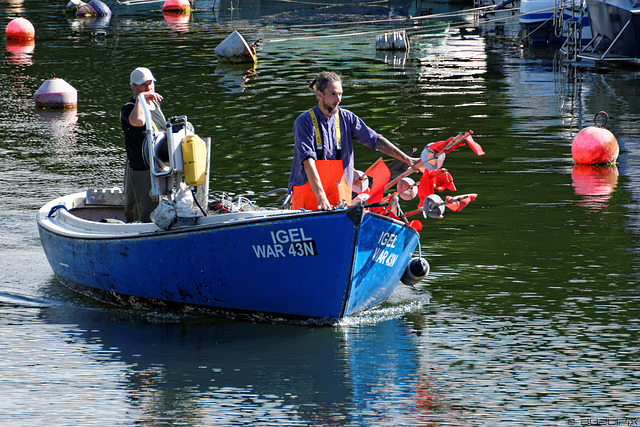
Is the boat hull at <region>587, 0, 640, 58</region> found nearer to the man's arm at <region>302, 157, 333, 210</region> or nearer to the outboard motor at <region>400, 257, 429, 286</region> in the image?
the outboard motor at <region>400, 257, 429, 286</region>

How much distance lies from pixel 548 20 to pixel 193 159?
2433cm

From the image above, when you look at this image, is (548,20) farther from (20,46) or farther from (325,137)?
(325,137)

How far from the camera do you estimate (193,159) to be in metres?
8.23

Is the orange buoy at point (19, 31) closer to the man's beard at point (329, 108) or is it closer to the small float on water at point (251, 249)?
the small float on water at point (251, 249)

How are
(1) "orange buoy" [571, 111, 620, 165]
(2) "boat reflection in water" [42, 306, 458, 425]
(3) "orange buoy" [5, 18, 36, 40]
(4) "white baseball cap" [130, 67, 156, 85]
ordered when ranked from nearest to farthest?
(2) "boat reflection in water" [42, 306, 458, 425] < (4) "white baseball cap" [130, 67, 156, 85] < (1) "orange buoy" [571, 111, 620, 165] < (3) "orange buoy" [5, 18, 36, 40]

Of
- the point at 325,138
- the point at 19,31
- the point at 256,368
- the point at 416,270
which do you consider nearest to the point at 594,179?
the point at 416,270

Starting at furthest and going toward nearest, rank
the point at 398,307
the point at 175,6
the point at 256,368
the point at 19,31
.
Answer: the point at 175,6 → the point at 19,31 → the point at 398,307 → the point at 256,368

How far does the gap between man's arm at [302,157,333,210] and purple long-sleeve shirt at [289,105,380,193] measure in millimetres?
90

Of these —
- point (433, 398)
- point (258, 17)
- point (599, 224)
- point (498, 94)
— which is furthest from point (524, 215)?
point (258, 17)

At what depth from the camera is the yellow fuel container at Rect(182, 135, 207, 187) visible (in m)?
8.23

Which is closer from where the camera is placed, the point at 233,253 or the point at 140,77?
the point at 233,253

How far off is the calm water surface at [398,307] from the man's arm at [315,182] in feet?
3.41

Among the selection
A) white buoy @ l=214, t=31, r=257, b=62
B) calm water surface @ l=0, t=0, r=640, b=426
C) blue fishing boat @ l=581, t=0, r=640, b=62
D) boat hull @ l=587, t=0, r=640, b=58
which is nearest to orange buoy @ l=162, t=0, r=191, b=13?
white buoy @ l=214, t=31, r=257, b=62

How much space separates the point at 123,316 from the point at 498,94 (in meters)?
13.6
